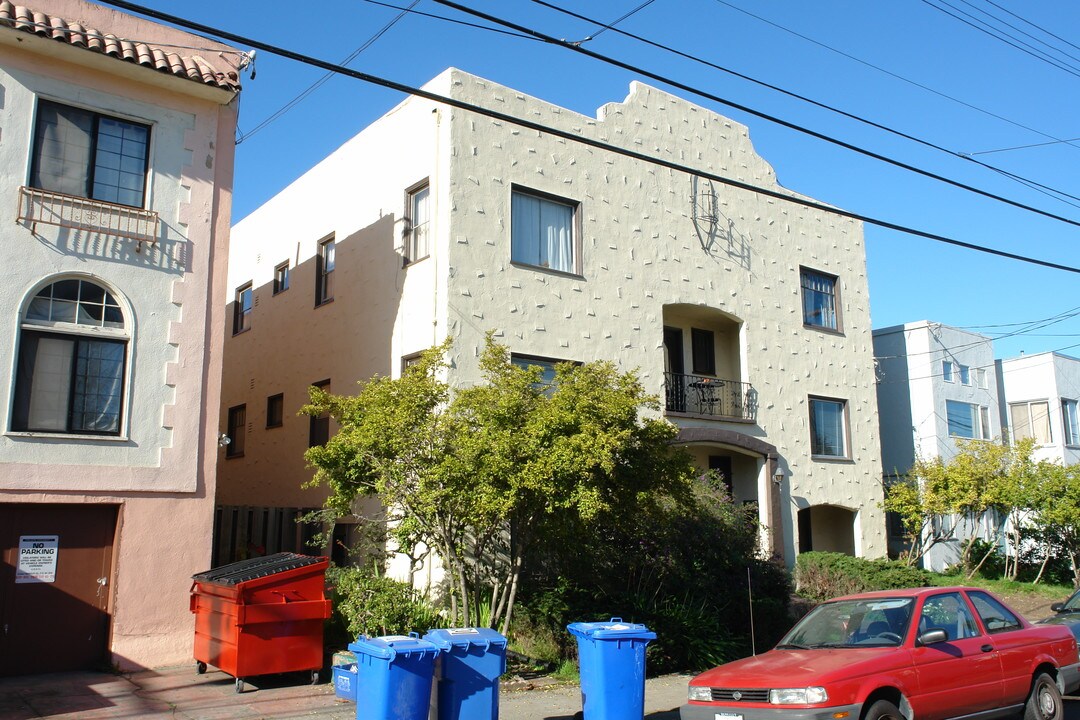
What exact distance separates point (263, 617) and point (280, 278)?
12045 millimetres

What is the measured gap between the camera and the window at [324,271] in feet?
62.8

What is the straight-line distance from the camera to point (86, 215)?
485 inches

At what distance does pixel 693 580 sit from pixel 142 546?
8306 millimetres

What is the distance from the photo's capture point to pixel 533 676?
12.3m

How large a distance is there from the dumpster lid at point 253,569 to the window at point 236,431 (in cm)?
976

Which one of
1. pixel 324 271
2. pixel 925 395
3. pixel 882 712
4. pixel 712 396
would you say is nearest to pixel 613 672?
pixel 882 712

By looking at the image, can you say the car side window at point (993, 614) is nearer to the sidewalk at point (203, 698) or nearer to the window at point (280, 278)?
the sidewalk at point (203, 698)

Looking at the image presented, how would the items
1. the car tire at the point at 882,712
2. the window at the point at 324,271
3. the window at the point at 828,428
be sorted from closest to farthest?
the car tire at the point at 882,712 < the window at the point at 324,271 < the window at the point at 828,428

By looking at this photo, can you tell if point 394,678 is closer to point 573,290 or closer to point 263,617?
Result: point 263,617

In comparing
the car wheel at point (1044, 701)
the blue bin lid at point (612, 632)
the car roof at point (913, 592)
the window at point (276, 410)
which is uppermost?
the window at point (276, 410)

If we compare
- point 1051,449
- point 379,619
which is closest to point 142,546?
point 379,619

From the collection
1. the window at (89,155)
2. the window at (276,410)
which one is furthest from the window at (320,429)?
the window at (89,155)

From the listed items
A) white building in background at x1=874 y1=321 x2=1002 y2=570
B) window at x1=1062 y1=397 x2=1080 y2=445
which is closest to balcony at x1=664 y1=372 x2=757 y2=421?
white building in background at x1=874 y1=321 x2=1002 y2=570

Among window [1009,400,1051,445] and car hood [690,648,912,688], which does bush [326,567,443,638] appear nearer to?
car hood [690,648,912,688]
